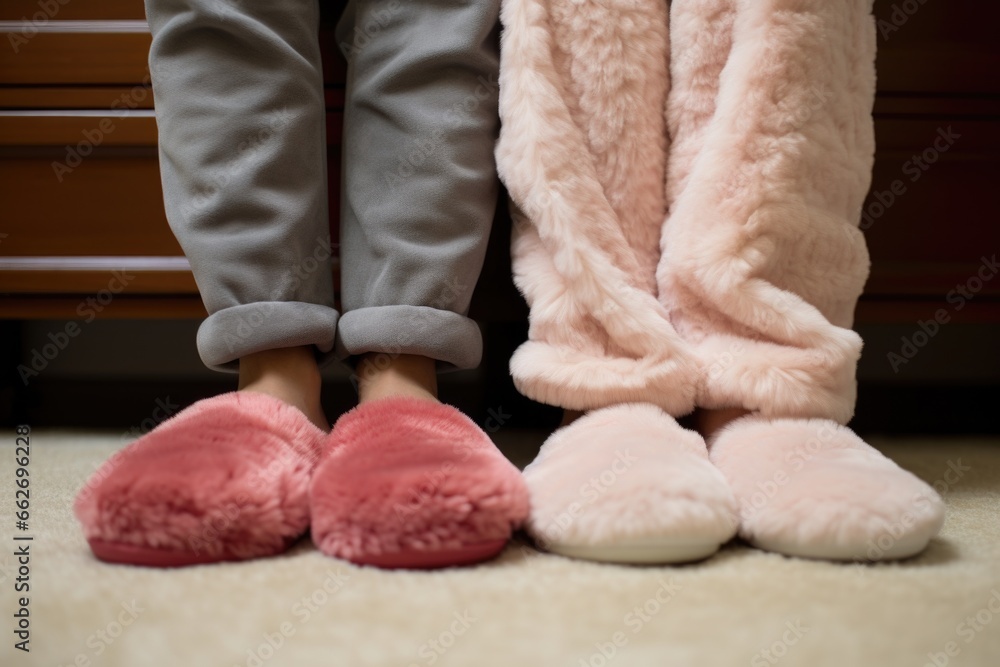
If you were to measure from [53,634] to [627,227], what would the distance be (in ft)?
1.33

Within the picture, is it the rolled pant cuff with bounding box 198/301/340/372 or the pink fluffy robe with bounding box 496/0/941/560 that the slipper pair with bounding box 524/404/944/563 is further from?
the rolled pant cuff with bounding box 198/301/340/372

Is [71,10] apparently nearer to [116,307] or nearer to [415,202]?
[116,307]

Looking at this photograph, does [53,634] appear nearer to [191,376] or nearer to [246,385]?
[246,385]

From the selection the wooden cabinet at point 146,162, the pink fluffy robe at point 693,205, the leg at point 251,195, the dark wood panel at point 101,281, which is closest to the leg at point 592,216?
the pink fluffy robe at point 693,205

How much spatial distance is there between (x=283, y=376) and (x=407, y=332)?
0.09 m

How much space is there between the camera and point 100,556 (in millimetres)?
377

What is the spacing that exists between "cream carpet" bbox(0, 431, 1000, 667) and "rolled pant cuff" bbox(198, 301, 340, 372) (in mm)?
143

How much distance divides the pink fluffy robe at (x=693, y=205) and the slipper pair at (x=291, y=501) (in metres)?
0.07

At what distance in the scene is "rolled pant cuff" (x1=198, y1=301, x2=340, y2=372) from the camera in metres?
0.48

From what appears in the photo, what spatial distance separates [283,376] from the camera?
50 cm

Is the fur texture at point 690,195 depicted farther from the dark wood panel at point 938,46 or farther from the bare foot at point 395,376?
the dark wood panel at point 938,46

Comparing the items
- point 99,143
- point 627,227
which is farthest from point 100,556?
point 99,143

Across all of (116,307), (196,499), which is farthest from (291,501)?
(116,307)

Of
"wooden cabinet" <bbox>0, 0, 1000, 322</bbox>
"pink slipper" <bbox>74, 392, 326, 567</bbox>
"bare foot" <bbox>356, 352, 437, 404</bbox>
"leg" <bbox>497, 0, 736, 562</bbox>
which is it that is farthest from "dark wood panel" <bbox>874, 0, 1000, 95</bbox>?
"pink slipper" <bbox>74, 392, 326, 567</bbox>
